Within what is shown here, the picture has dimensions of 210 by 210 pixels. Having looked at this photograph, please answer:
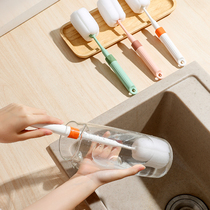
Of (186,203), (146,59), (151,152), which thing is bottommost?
(186,203)

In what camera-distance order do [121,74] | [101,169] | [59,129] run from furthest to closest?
1. [121,74]
2. [101,169]
3. [59,129]

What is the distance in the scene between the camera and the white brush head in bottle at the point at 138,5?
834mm

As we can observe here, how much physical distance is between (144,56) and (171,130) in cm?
25

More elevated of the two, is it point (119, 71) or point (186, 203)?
point (119, 71)

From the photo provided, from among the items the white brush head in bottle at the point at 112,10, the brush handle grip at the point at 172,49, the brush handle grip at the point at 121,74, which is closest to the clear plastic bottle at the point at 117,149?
the brush handle grip at the point at 121,74

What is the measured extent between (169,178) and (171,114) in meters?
0.21

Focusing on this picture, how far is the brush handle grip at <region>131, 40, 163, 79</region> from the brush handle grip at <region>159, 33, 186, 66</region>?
0.06m

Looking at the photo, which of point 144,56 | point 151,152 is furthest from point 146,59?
point 151,152

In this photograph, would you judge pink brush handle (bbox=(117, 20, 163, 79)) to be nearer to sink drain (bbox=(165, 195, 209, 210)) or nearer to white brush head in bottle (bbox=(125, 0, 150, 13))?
white brush head in bottle (bbox=(125, 0, 150, 13))

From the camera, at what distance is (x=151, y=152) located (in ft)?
2.23

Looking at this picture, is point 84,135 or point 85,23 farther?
point 85,23

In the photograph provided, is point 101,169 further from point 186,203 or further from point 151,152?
point 186,203

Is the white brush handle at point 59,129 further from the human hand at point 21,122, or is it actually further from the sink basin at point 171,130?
the sink basin at point 171,130

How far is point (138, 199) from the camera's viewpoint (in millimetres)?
803
